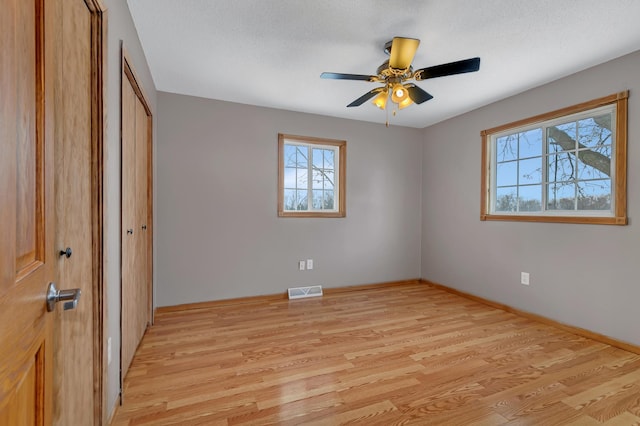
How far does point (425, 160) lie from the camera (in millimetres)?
4508

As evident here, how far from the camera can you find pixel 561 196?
9.57 ft

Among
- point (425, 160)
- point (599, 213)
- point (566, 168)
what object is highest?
point (425, 160)

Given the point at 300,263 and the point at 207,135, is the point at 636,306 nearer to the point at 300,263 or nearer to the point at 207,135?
the point at 300,263

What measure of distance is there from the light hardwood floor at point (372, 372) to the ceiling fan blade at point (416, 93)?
6.66 ft

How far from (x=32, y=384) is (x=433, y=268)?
4.36 metres

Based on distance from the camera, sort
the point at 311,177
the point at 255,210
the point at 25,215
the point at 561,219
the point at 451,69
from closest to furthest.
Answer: the point at 25,215
the point at 451,69
the point at 561,219
the point at 255,210
the point at 311,177

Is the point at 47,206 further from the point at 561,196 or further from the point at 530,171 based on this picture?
the point at 530,171

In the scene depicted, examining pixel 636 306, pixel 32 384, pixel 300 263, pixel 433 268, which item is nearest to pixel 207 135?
pixel 300 263

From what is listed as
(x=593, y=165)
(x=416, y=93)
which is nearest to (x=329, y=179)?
(x=416, y=93)

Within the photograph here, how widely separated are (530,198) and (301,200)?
262cm

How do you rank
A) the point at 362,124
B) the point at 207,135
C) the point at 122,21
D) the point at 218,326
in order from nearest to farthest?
the point at 122,21, the point at 218,326, the point at 207,135, the point at 362,124

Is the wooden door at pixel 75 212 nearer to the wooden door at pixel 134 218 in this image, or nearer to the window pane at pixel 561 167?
the wooden door at pixel 134 218

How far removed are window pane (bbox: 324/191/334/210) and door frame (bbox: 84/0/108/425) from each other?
293 centimetres

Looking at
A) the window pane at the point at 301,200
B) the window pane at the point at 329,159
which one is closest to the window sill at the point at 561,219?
the window pane at the point at 329,159
